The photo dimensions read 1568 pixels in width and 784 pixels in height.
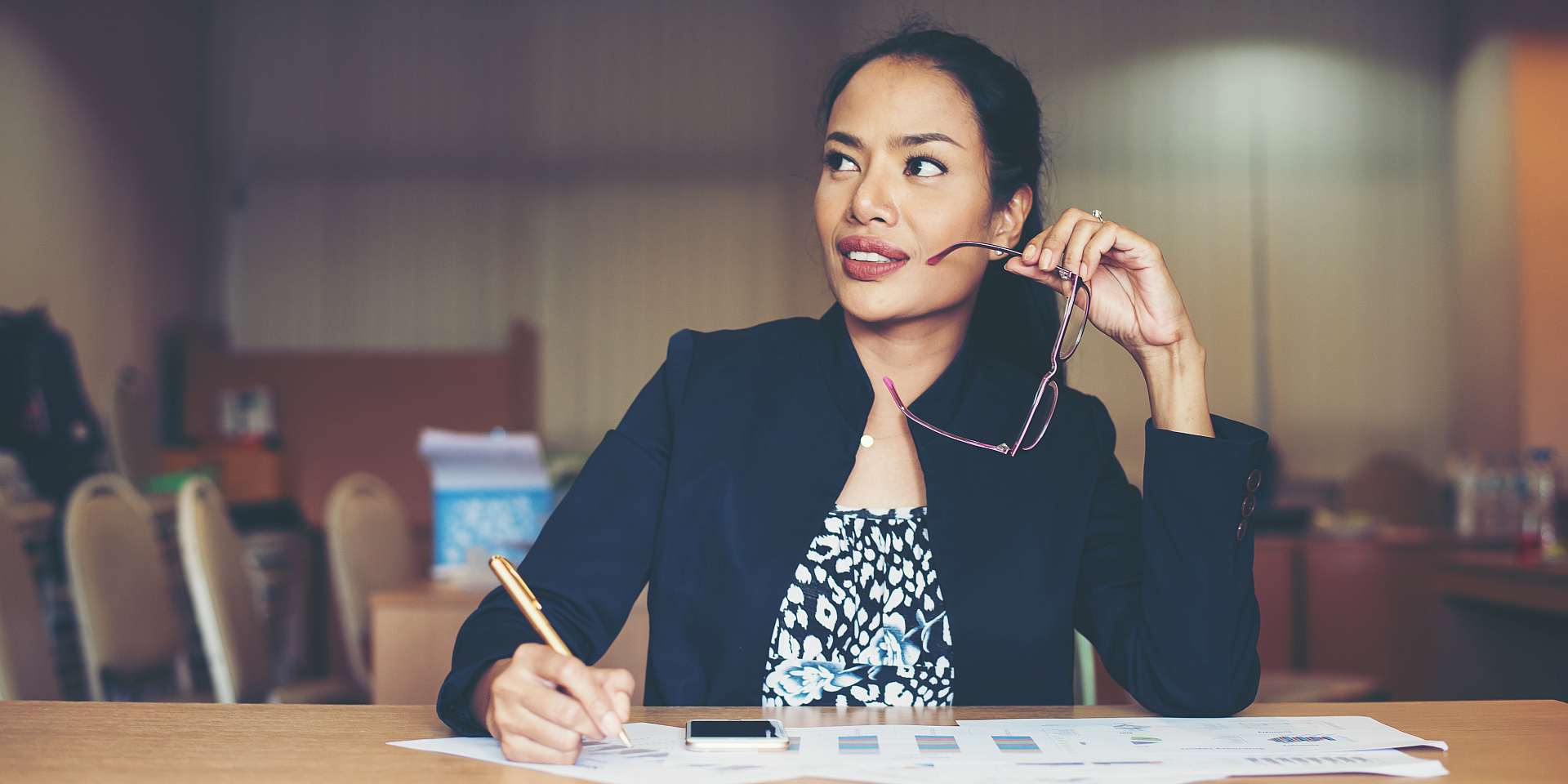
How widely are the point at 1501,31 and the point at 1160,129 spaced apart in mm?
1517

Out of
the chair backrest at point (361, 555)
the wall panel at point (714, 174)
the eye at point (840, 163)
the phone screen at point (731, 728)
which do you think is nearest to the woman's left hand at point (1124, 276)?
the eye at point (840, 163)

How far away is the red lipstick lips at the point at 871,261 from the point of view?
3.59ft

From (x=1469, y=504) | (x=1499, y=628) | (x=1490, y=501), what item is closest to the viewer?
(x=1499, y=628)

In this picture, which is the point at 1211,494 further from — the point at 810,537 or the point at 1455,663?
the point at 1455,663

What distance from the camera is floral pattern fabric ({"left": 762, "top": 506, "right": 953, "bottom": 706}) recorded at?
1.03 metres

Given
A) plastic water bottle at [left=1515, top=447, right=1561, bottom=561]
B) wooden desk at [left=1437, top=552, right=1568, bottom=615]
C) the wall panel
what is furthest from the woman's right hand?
the wall panel

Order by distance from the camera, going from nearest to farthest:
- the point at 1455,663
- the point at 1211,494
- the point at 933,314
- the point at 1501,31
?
the point at 1211,494 → the point at 933,314 → the point at 1455,663 → the point at 1501,31

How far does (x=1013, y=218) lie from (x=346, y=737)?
2.87 ft

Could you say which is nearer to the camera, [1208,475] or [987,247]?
[1208,475]

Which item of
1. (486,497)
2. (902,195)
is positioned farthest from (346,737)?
(486,497)

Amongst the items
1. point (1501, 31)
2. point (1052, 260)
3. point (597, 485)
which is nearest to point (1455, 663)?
point (1052, 260)

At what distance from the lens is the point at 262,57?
5.46m

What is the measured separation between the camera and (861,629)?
3.46 ft

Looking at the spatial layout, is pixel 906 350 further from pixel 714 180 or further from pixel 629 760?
pixel 714 180
